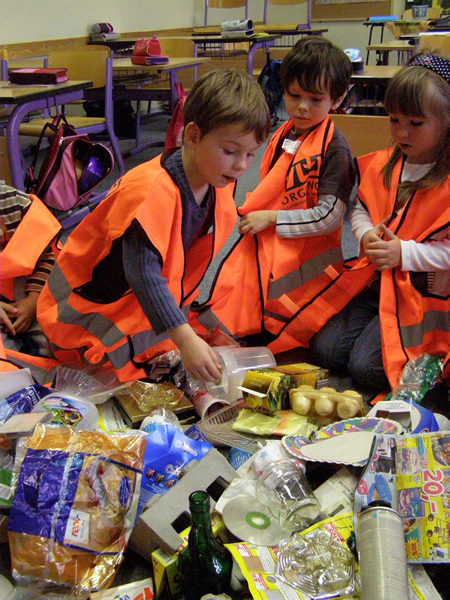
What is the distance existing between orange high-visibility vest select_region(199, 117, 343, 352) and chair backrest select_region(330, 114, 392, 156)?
1.96ft

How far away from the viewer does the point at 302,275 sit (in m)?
1.71

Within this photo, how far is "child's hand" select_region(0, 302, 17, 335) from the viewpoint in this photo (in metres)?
1.58

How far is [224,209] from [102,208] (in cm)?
31

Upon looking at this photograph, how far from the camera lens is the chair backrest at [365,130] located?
7.39 ft

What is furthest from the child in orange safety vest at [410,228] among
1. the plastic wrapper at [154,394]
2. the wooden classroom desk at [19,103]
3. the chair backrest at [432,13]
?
the chair backrest at [432,13]

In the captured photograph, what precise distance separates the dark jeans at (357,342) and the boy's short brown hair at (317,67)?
1.97ft

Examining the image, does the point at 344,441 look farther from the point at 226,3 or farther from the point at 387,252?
the point at 226,3

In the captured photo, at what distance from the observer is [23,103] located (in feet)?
8.82

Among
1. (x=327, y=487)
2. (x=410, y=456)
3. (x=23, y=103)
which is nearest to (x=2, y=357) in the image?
(x=327, y=487)

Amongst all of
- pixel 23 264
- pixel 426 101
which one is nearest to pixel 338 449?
pixel 426 101

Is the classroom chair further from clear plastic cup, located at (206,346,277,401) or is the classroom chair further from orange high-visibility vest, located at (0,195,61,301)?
clear plastic cup, located at (206,346,277,401)

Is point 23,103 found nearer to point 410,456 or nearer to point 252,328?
point 252,328

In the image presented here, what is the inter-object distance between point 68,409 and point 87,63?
9.68 feet

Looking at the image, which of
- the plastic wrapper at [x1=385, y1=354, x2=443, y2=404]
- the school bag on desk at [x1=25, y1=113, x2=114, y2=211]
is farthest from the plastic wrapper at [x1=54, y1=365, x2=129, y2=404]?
the school bag on desk at [x1=25, y1=113, x2=114, y2=211]
